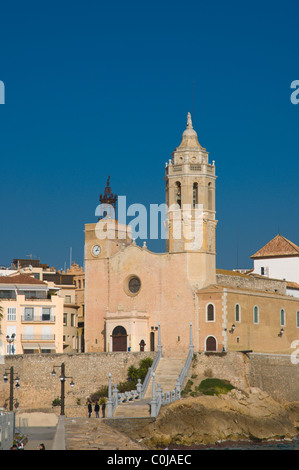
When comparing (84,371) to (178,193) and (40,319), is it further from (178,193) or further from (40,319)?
(178,193)

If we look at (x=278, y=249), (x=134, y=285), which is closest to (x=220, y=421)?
(x=134, y=285)

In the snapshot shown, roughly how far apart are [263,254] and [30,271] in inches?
884

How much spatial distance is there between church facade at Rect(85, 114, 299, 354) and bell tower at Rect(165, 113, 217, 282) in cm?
7

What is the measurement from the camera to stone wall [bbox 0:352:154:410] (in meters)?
64.3

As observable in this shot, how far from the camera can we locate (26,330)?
70.1 meters

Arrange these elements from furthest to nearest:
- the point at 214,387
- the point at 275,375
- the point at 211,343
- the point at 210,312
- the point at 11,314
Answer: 1. the point at 11,314
2. the point at 275,375
3. the point at 210,312
4. the point at 211,343
5. the point at 214,387

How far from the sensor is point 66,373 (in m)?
64.8

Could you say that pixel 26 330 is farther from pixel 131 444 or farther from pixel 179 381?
pixel 131 444

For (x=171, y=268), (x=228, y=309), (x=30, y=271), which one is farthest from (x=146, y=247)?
(x=30, y=271)

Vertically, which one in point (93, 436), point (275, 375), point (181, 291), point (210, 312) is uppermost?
point (181, 291)

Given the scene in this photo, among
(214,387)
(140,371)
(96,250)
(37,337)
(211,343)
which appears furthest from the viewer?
(96,250)

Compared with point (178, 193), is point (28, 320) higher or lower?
lower

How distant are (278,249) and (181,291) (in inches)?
932

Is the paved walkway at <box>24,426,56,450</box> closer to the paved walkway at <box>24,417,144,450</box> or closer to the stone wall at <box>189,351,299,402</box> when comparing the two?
the paved walkway at <box>24,417,144,450</box>
